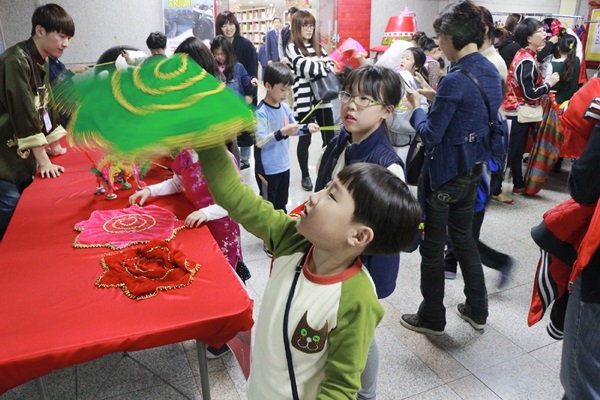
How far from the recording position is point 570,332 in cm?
124

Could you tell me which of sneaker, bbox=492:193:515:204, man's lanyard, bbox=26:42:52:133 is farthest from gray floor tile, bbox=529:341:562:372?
man's lanyard, bbox=26:42:52:133

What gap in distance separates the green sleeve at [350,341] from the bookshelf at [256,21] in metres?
8.67

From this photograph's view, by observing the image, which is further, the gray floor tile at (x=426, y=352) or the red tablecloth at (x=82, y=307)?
the gray floor tile at (x=426, y=352)

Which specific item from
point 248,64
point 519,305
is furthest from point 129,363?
point 248,64

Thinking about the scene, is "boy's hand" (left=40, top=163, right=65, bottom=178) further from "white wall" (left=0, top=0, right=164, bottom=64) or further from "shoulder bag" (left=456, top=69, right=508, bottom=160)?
→ "white wall" (left=0, top=0, right=164, bottom=64)

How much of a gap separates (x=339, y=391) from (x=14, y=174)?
2000 millimetres

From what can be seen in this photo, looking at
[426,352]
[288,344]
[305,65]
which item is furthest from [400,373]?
[305,65]

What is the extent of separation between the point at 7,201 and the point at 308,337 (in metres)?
1.82

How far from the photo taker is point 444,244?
2.11 meters

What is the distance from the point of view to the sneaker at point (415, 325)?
2.23m

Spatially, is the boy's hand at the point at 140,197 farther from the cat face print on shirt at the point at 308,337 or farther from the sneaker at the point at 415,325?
the sneaker at the point at 415,325

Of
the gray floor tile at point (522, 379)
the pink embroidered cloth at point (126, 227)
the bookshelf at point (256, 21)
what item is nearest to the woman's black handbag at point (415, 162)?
the gray floor tile at point (522, 379)

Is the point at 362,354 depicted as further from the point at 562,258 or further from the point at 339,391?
the point at 562,258

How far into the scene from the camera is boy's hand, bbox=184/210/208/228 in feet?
5.69
